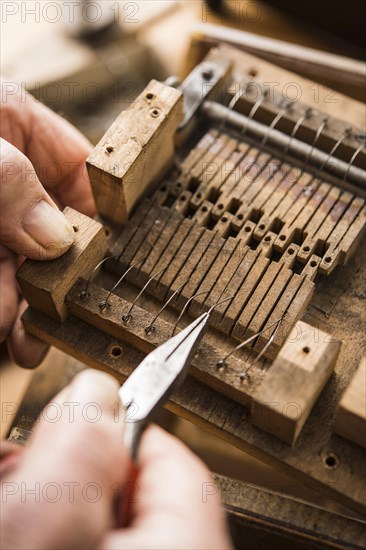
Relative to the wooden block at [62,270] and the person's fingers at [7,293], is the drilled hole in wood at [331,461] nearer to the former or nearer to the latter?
the wooden block at [62,270]

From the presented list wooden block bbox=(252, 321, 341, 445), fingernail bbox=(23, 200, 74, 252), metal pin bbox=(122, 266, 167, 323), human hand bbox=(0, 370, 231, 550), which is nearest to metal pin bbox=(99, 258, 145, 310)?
metal pin bbox=(122, 266, 167, 323)

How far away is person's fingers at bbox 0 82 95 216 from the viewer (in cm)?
225

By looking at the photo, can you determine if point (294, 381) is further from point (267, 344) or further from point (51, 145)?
point (51, 145)

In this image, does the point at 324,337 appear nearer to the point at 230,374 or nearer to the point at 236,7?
the point at 230,374

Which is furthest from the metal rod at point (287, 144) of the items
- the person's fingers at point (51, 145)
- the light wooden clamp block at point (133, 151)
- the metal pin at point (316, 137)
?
the person's fingers at point (51, 145)

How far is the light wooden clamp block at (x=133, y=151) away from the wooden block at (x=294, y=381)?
576 millimetres

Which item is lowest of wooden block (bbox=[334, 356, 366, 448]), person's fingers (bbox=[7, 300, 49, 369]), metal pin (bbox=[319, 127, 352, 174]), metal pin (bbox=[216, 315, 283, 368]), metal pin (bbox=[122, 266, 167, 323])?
person's fingers (bbox=[7, 300, 49, 369])

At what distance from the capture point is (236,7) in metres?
2.98

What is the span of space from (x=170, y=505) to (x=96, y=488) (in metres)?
0.15

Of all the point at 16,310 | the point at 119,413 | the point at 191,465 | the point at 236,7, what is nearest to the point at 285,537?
the point at 191,465

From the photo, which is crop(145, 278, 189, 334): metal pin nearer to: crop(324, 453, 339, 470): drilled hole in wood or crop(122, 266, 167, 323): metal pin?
crop(122, 266, 167, 323): metal pin

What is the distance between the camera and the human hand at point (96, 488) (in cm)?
128

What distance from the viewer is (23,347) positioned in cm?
212

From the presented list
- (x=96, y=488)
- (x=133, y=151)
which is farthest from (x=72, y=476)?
(x=133, y=151)
